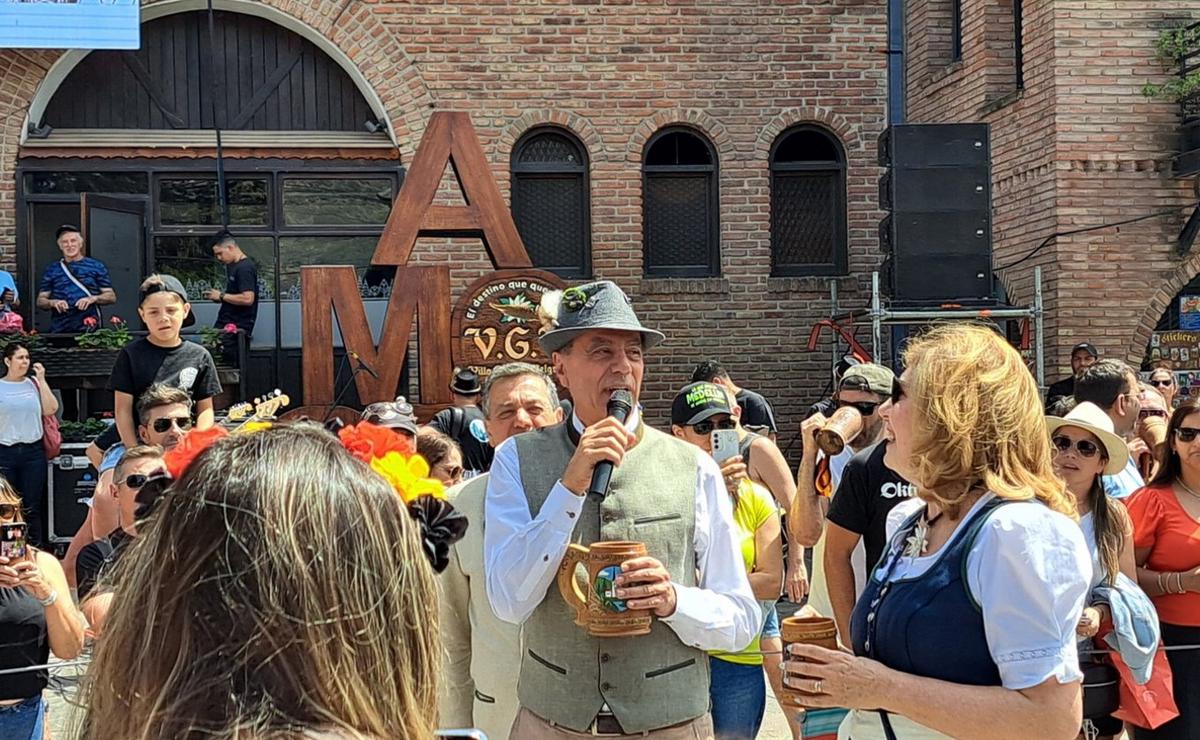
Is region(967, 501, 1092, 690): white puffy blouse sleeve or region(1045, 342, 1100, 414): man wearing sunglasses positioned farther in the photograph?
region(1045, 342, 1100, 414): man wearing sunglasses

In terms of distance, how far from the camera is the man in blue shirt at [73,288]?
11.1 m

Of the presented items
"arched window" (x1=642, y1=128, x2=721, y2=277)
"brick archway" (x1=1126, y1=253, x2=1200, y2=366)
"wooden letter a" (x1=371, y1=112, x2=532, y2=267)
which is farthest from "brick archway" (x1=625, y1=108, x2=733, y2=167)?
"brick archway" (x1=1126, y1=253, x2=1200, y2=366)

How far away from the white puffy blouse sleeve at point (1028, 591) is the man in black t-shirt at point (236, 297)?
9.98 m

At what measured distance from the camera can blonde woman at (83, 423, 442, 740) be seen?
1.14 m

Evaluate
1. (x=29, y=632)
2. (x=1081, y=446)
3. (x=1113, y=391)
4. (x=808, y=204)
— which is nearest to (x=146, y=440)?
(x=29, y=632)

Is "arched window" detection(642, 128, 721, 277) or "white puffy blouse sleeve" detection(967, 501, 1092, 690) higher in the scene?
"arched window" detection(642, 128, 721, 277)

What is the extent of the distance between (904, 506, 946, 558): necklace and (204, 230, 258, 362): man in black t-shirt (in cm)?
971

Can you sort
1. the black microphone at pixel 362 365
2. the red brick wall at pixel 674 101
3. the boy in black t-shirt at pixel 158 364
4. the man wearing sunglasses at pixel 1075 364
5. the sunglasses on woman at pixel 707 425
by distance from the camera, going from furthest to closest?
the red brick wall at pixel 674 101 → the man wearing sunglasses at pixel 1075 364 → the black microphone at pixel 362 365 → the boy in black t-shirt at pixel 158 364 → the sunglasses on woman at pixel 707 425

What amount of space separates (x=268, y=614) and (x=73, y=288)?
11039 mm

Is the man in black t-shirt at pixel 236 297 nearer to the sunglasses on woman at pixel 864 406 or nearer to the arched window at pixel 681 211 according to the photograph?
the arched window at pixel 681 211

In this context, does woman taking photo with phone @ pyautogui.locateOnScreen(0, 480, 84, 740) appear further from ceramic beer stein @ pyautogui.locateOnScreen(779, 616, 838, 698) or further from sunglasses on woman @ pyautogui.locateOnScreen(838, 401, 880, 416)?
sunglasses on woman @ pyautogui.locateOnScreen(838, 401, 880, 416)

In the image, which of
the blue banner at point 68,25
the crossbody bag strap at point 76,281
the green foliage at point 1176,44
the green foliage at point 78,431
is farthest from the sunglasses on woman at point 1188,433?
the blue banner at point 68,25

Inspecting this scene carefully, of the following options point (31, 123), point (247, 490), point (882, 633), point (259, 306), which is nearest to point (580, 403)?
point (882, 633)

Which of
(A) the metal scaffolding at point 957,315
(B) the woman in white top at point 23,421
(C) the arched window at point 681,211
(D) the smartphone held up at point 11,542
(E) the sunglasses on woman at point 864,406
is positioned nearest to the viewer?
(D) the smartphone held up at point 11,542
